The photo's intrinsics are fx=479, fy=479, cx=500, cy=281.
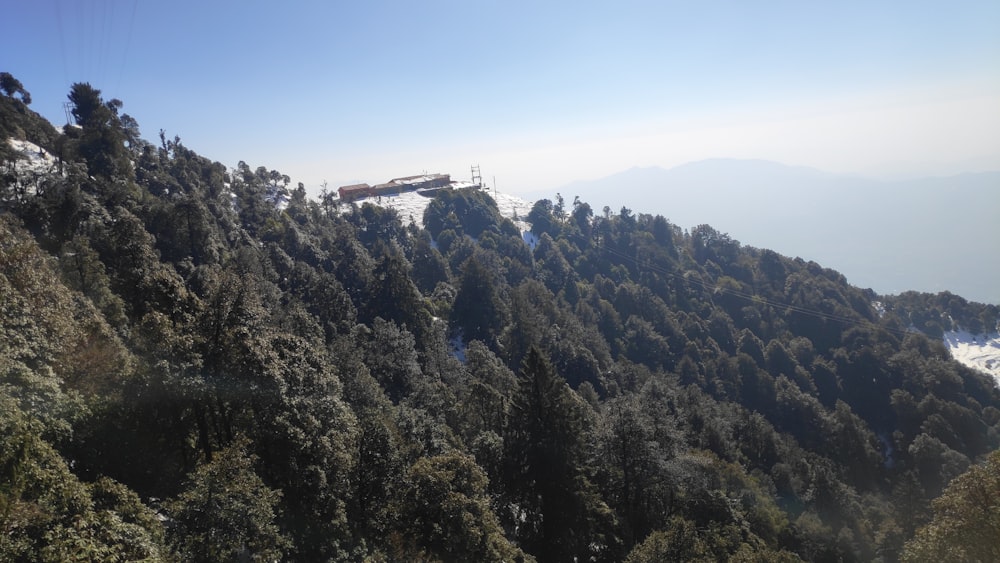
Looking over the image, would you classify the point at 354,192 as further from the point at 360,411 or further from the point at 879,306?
the point at 879,306

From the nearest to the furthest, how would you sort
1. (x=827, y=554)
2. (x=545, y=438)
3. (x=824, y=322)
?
(x=545, y=438), (x=827, y=554), (x=824, y=322)

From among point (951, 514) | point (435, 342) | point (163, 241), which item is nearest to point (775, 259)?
point (435, 342)

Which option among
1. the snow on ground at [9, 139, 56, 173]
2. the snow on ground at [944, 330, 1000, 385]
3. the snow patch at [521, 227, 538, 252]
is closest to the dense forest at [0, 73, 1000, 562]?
the snow on ground at [9, 139, 56, 173]

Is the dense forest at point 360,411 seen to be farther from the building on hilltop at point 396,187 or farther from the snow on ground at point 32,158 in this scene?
the building on hilltop at point 396,187

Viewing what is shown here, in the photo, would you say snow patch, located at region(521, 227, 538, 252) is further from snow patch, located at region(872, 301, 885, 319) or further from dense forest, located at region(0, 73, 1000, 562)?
snow patch, located at region(872, 301, 885, 319)

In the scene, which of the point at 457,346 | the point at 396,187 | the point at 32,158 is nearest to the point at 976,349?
the point at 457,346

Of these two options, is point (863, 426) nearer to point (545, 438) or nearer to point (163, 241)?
point (545, 438)
